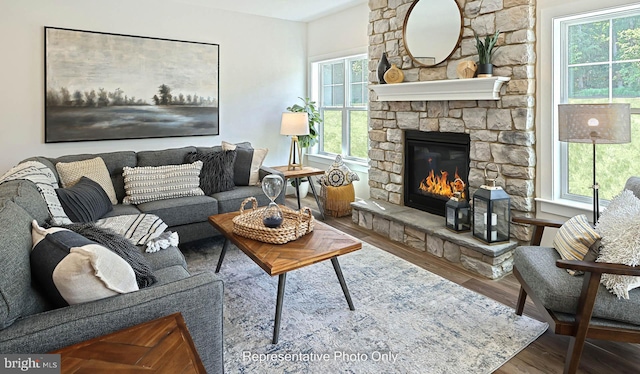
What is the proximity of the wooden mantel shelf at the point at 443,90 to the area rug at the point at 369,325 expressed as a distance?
1.56 meters

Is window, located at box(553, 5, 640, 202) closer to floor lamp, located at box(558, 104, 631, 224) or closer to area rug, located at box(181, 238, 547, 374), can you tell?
floor lamp, located at box(558, 104, 631, 224)

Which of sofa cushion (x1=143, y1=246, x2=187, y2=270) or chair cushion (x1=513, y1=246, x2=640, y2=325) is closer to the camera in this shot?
chair cushion (x1=513, y1=246, x2=640, y2=325)

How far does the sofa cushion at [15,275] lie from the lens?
122cm

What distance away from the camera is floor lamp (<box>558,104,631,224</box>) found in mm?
2209

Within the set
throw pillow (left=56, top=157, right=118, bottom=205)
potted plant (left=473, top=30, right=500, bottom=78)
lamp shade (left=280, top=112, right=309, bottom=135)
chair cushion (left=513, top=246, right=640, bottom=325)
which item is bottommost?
chair cushion (left=513, top=246, right=640, bottom=325)

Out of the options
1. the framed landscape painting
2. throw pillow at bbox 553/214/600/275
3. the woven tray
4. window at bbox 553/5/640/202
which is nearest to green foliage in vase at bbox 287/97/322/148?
the framed landscape painting

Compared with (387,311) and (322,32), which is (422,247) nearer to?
(387,311)

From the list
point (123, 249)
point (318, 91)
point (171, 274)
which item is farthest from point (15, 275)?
point (318, 91)

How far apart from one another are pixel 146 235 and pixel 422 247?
2.37 m

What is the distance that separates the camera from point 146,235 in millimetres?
2592

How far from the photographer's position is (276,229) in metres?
2.44

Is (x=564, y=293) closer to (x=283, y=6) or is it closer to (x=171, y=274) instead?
(x=171, y=274)

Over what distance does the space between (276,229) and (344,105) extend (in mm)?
3362

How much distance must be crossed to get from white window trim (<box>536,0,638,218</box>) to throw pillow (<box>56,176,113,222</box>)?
11.3ft
